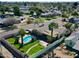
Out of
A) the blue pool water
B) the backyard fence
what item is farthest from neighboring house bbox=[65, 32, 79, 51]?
the blue pool water

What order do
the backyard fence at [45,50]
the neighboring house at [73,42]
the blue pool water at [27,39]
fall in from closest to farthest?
the backyard fence at [45,50], the neighboring house at [73,42], the blue pool water at [27,39]

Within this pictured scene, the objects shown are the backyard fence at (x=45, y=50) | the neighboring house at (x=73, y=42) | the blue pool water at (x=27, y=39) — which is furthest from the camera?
the blue pool water at (x=27, y=39)

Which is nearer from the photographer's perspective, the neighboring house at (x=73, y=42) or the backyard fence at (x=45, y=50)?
the backyard fence at (x=45, y=50)

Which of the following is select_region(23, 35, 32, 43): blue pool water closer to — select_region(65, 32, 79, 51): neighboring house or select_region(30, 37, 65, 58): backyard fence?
select_region(30, 37, 65, 58): backyard fence

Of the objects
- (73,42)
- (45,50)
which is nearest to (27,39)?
(45,50)

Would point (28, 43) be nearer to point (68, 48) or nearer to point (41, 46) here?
point (41, 46)

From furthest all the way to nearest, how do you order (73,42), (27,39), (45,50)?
(27,39)
(73,42)
(45,50)

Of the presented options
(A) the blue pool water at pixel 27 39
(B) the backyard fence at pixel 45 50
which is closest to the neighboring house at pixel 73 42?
(B) the backyard fence at pixel 45 50

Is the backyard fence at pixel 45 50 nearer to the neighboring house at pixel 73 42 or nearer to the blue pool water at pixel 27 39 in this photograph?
the neighboring house at pixel 73 42

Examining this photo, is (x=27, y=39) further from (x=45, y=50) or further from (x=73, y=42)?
(x=73, y=42)

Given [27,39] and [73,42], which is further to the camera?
[27,39]

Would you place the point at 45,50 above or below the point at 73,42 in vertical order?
above
